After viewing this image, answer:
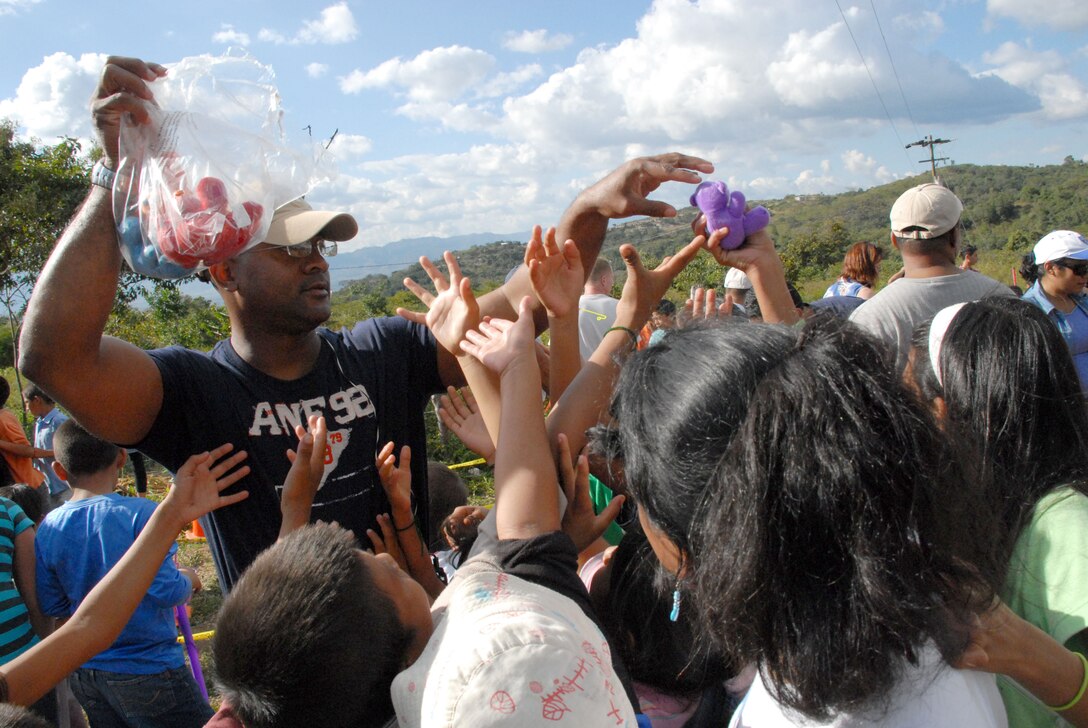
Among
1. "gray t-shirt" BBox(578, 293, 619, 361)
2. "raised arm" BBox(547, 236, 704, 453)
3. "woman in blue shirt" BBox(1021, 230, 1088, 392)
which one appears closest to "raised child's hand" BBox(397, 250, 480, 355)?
"raised arm" BBox(547, 236, 704, 453)

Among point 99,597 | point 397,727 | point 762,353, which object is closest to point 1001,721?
point 762,353

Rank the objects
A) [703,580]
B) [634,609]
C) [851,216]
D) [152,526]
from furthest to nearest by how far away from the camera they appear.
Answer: [851,216]
[152,526]
[634,609]
[703,580]

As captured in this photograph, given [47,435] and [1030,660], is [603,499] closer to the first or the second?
[1030,660]

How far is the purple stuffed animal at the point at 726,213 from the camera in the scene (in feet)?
7.64

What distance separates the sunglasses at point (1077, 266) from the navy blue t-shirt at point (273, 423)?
13.7 feet

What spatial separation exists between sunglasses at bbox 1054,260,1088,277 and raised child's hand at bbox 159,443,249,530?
4648mm

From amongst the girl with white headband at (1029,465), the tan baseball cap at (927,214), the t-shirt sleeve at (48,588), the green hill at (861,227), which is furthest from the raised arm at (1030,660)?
the green hill at (861,227)

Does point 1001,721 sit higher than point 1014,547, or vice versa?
point 1014,547

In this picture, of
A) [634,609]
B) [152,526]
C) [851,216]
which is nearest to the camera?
[634,609]

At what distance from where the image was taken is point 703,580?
1077mm

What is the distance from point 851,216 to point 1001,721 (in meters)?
86.8

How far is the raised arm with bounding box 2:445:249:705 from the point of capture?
175 centimetres

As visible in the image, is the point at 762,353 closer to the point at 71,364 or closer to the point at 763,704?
the point at 763,704

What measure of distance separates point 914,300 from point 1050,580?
1949 millimetres
